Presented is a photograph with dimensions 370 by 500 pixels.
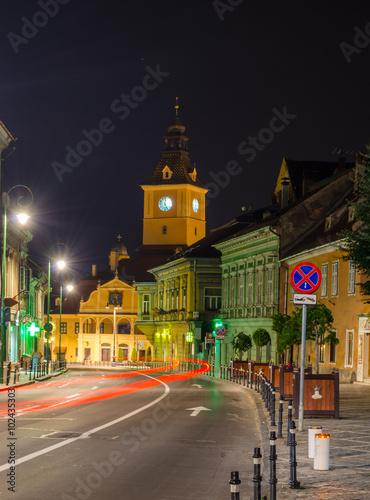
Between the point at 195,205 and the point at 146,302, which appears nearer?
the point at 146,302

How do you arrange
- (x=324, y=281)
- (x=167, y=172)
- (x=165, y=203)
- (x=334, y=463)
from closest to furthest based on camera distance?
(x=334, y=463), (x=324, y=281), (x=167, y=172), (x=165, y=203)

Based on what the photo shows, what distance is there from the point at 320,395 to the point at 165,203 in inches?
4277

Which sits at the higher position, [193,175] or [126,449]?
[193,175]

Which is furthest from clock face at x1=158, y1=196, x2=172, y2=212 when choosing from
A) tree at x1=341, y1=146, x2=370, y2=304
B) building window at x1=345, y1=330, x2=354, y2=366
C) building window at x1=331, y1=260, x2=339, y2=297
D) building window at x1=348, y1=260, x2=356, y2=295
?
tree at x1=341, y1=146, x2=370, y2=304

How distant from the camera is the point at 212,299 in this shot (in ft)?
271

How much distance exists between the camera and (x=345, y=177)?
2233 inches

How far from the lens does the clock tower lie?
129500 mm

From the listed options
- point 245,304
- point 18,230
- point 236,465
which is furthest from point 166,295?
point 236,465

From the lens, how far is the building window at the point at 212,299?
Answer: 82.3m

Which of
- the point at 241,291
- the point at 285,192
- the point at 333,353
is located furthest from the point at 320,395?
the point at 241,291

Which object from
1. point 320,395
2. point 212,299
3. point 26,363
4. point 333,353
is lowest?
point 26,363

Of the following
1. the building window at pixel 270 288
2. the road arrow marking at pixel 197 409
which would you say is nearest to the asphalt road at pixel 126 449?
the road arrow marking at pixel 197 409

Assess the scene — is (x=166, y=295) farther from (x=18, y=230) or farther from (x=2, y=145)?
(x=2, y=145)

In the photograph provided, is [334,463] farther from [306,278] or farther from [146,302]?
[146,302]
